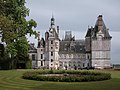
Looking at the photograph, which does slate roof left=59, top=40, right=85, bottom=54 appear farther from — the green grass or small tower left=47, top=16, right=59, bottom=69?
the green grass

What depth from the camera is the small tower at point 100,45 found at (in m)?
82.1

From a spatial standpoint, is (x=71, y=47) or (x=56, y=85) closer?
(x=56, y=85)

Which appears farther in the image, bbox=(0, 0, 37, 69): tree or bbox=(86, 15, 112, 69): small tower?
bbox=(86, 15, 112, 69): small tower

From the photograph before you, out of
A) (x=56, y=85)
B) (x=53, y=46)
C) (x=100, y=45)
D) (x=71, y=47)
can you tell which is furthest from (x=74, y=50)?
(x=56, y=85)

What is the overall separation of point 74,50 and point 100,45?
10.2 m

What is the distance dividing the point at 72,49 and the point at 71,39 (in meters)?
4.31

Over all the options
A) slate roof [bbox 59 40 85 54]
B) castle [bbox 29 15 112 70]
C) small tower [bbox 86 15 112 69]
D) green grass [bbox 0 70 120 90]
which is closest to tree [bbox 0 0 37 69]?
green grass [bbox 0 70 120 90]

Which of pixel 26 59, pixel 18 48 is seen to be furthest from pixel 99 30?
pixel 18 48

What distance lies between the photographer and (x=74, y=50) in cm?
8956

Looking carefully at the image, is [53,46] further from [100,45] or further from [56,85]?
[56,85]

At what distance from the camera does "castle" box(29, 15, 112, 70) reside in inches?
3273

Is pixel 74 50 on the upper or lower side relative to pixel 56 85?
upper

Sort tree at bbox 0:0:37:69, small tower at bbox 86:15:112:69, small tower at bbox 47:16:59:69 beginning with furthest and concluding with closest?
small tower at bbox 47:16:59:69 < small tower at bbox 86:15:112:69 < tree at bbox 0:0:37:69

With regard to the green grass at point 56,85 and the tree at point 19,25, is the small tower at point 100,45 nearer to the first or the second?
the tree at point 19,25
